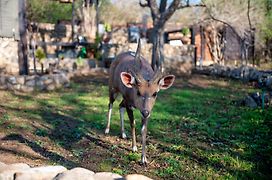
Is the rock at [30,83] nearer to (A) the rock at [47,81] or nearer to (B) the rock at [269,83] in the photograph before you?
(A) the rock at [47,81]

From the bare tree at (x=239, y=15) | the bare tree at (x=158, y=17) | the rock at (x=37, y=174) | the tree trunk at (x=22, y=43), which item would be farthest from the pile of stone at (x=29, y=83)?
the bare tree at (x=239, y=15)

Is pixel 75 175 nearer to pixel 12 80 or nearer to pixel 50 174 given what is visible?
pixel 50 174

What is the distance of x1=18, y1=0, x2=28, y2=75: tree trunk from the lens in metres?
12.9

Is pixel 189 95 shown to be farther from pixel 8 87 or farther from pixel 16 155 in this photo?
pixel 16 155

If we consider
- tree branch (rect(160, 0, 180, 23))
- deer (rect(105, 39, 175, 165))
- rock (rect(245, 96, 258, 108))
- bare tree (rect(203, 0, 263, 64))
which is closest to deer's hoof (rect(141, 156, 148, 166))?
deer (rect(105, 39, 175, 165))

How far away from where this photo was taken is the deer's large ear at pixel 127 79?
18.0 ft

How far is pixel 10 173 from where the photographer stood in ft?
12.3

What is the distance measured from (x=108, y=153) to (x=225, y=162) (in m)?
1.72

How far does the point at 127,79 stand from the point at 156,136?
1.94 m

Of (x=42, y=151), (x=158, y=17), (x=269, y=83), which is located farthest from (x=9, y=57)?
(x=42, y=151)

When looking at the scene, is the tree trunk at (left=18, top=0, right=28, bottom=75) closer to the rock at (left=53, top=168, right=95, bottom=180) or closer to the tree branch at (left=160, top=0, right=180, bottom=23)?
the tree branch at (left=160, top=0, right=180, bottom=23)

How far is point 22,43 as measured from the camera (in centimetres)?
1291

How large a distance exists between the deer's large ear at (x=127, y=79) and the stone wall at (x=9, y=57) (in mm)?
8970

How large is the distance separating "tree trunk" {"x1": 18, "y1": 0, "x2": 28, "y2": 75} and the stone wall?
70cm
